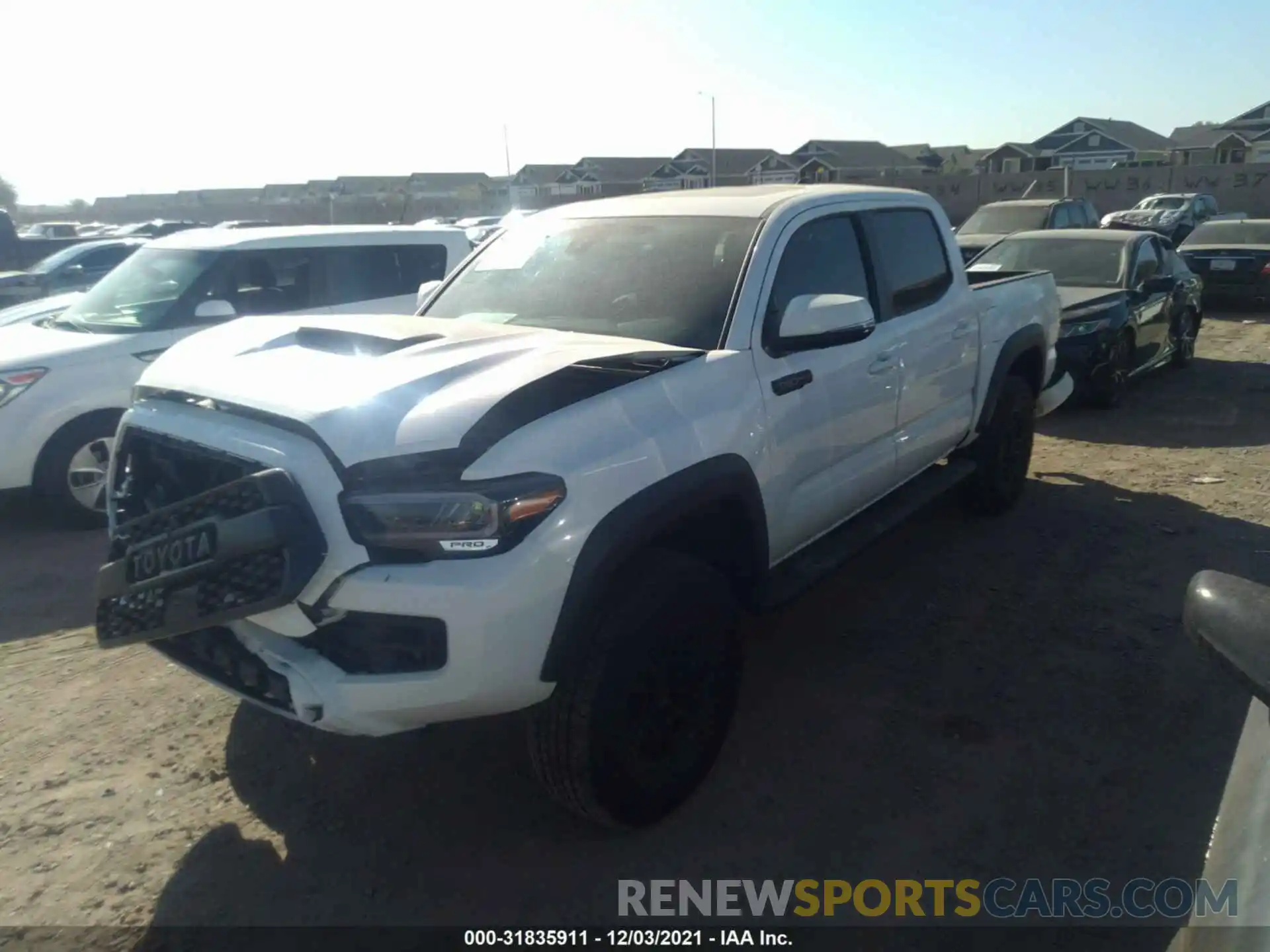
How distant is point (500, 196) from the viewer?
5459 centimetres

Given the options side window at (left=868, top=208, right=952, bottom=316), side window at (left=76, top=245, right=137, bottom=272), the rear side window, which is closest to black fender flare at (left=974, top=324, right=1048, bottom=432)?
side window at (left=868, top=208, right=952, bottom=316)

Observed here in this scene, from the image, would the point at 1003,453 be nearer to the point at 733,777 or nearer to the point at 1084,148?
the point at 733,777

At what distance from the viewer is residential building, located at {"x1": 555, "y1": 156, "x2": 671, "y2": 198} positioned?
185 ft

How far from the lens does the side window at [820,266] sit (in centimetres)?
372

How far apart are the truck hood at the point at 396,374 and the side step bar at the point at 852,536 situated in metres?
0.96

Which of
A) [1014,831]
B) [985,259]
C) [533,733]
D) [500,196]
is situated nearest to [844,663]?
[1014,831]

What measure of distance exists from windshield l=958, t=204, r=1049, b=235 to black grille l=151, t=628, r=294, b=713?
43.5 ft

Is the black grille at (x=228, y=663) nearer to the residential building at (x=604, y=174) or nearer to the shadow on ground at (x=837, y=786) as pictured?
the shadow on ground at (x=837, y=786)

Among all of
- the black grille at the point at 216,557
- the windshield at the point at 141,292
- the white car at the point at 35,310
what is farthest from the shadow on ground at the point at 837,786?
the white car at the point at 35,310

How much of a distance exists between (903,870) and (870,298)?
2401mm

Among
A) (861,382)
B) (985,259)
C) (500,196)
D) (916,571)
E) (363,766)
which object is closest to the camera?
(363,766)

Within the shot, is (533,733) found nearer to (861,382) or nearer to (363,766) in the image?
(363,766)

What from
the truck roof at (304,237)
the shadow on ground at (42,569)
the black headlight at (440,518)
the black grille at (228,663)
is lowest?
the shadow on ground at (42,569)

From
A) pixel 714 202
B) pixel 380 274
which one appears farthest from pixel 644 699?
pixel 380 274
